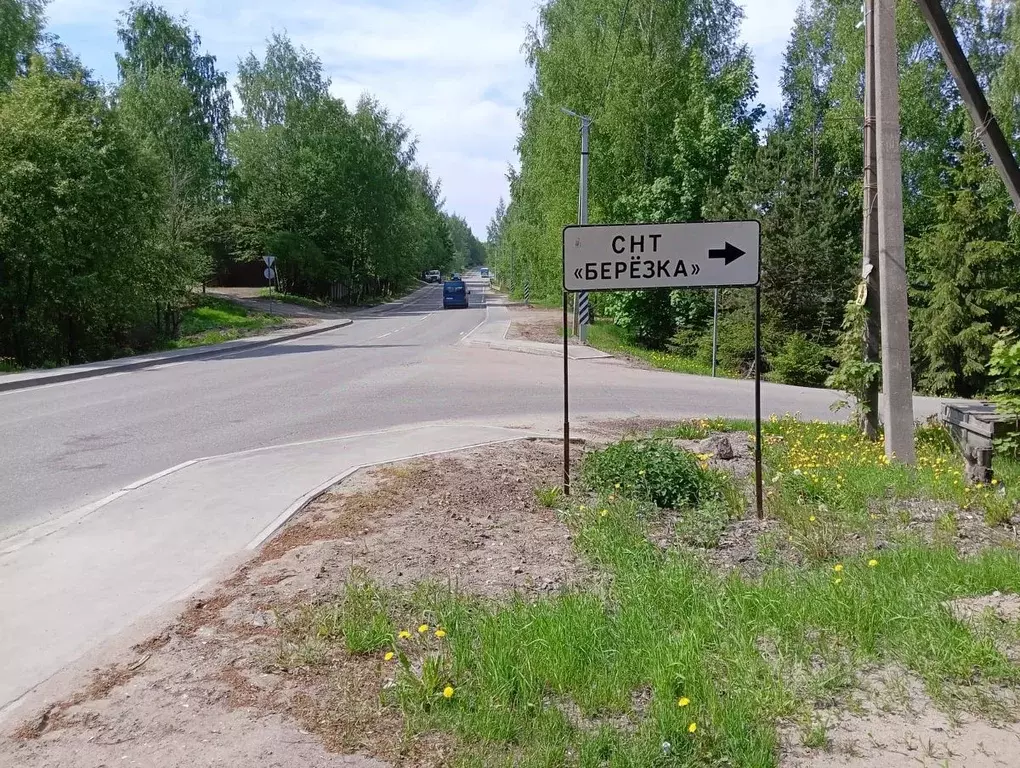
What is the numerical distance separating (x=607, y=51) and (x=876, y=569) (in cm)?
3007

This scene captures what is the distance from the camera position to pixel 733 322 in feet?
83.2

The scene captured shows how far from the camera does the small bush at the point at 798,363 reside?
23078 millimetres

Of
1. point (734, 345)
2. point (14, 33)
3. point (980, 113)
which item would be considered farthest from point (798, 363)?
point (14, 33)

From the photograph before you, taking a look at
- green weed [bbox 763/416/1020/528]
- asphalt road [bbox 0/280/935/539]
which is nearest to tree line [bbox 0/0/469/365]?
asphalt road [bbox 0/280/935/539]

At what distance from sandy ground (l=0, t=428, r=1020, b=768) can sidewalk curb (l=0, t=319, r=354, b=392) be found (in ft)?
43.8

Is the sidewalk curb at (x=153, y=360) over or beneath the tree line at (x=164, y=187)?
beneath

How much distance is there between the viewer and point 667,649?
13.1 ft

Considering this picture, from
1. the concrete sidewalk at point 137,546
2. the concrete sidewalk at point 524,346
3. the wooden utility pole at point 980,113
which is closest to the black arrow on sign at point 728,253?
Answer: the wooden utility pole at point 980,113

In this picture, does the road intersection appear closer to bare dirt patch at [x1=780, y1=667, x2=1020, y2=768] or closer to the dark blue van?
bare dirt patch at [x1=780, y1=667, x2=1020, y2=768]

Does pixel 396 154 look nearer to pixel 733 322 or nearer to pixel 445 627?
pixel 733 322

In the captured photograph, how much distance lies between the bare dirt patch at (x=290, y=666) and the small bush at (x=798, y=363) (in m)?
17.5

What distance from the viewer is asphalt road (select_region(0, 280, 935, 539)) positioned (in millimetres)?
9156

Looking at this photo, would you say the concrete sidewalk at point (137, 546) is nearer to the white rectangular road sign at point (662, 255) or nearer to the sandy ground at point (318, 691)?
the sandy ground at point (318, 691)

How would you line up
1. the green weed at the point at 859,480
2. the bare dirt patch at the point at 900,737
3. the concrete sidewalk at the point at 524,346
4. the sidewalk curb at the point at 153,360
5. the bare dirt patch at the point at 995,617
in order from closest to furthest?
the bare dirt patch at the point at 900,737
the bare dirt patch at the point at 995,617
the green weed at the point at 859,480
the sidewalk curb at the point at 153,360
the concrete sidewalk at the point at 524,346
